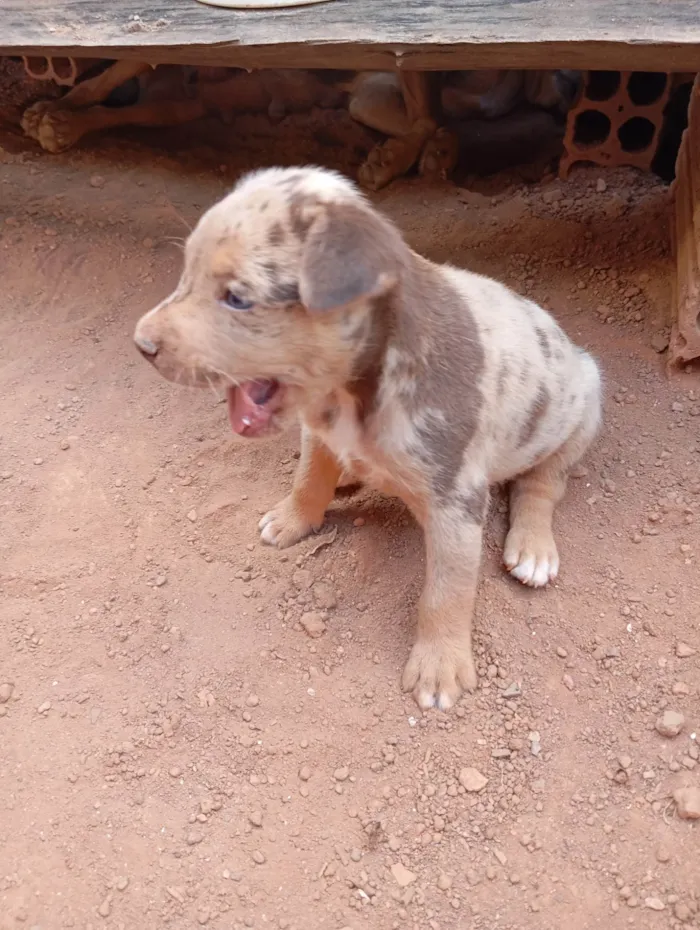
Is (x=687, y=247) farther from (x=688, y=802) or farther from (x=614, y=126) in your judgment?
(x=688, y=802)

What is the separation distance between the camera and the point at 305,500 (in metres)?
4.03

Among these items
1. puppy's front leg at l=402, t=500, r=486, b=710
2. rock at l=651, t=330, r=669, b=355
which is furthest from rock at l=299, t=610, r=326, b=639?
rock at l=651, t=330, r=669, b=355

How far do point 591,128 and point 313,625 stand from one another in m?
4.22

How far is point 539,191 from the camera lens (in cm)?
559

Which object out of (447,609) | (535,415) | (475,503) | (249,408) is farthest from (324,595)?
(535,415)

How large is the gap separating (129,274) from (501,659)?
3.73 metres

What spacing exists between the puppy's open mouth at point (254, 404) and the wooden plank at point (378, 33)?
1886mm

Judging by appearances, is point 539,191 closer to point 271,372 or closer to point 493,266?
point 493,266

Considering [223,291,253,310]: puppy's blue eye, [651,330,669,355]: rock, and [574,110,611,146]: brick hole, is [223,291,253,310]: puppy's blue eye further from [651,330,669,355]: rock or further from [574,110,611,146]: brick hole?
[574,110,611,146]: brick hole

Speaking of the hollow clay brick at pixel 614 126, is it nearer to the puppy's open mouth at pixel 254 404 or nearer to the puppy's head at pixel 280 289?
the puppy's head at pixel 280 289

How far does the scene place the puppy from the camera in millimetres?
2623

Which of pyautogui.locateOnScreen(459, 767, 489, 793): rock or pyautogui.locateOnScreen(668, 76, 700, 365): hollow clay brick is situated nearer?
pyautogui.locateOnScreen(459, 767, 489, 793): rock

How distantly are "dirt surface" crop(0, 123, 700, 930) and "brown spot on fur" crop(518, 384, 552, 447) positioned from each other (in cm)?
67

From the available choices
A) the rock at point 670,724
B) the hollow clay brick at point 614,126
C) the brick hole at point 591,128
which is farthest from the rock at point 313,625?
the brick hole at point 591,128
